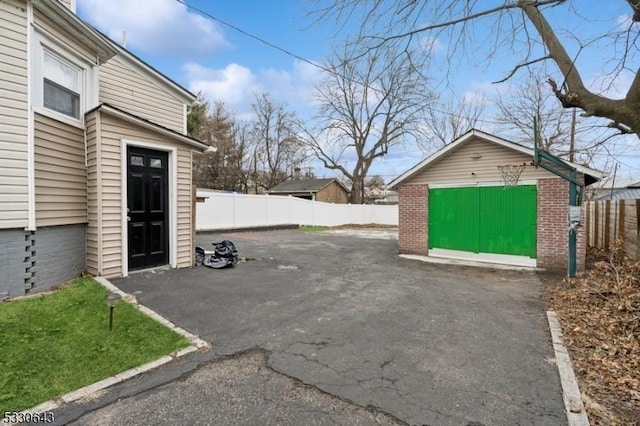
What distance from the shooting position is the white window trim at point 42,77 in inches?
197

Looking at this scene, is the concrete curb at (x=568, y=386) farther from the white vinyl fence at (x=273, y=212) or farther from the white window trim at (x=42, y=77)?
the white vinyl fence at (x=273, y=212)

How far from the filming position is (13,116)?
4715 millimetres

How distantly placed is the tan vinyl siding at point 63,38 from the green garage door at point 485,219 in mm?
8623

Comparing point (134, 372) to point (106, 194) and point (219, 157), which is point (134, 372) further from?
point (219, 157)

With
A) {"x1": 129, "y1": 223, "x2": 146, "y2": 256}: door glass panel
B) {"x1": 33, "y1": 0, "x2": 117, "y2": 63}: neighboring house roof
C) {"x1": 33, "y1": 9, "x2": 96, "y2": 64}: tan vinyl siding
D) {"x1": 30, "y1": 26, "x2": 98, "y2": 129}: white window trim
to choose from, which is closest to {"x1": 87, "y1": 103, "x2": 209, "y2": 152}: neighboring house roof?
{"x1": 30, "y1": 26, "x2": 98, "y2": 129}: white window trim

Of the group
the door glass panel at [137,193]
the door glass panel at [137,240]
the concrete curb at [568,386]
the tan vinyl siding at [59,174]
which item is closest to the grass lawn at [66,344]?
the tan vinyl siding at [59,174]

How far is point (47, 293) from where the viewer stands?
5055 millimetres

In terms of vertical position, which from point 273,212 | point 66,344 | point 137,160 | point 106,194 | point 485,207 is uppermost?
point 137,160

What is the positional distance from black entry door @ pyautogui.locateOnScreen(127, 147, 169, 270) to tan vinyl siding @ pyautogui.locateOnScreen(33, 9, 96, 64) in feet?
5.66

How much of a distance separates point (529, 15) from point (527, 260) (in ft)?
19.2

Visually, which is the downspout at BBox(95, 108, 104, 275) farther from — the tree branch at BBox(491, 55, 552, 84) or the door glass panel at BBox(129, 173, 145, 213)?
the tree branch at BBox(491, 55, 552, 84)

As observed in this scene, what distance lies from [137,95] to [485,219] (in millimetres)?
9412

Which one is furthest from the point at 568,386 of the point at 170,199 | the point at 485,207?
the point at 485,207

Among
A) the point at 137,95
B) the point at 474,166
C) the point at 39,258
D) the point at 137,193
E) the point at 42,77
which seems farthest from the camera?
the point at 474,166
